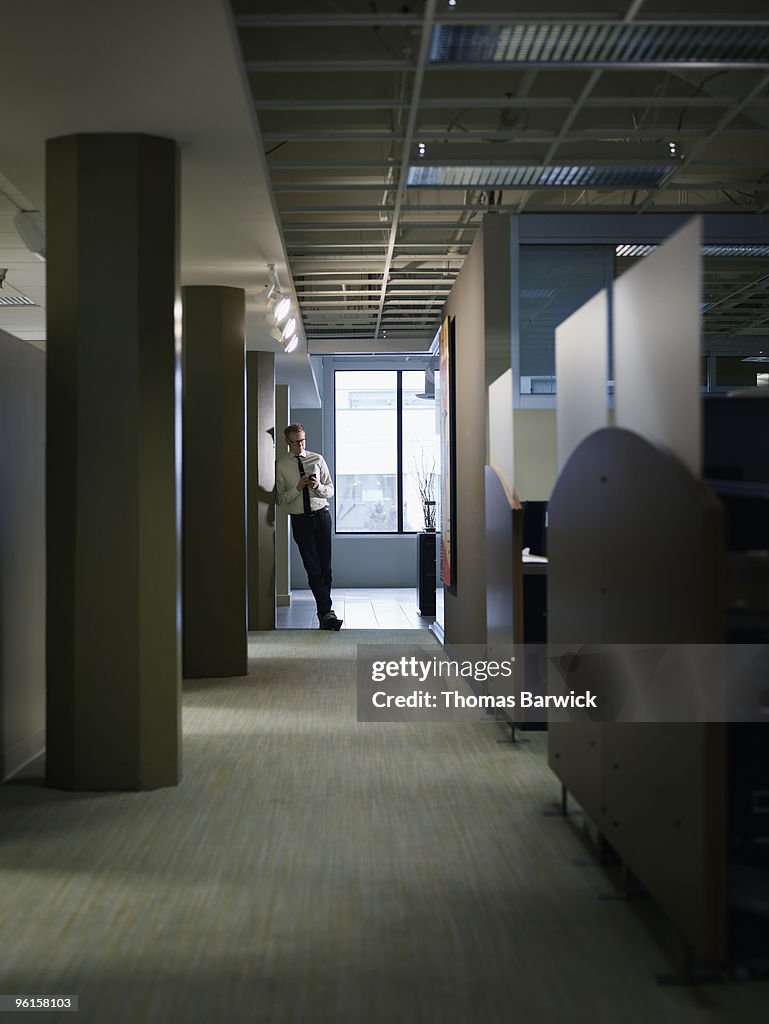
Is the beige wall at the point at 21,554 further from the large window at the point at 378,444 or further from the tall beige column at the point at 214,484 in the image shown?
the large window at the point at 378,444

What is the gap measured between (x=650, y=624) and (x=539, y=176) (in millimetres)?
3633

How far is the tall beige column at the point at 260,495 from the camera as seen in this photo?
9195mm

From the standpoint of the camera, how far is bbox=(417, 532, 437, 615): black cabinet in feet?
34.9

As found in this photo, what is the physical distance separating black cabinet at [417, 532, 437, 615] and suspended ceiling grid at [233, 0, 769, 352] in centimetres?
307

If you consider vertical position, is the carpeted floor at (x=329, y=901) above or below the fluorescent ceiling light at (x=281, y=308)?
below

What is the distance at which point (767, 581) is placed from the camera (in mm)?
2578

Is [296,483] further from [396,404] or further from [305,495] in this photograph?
[396,404]

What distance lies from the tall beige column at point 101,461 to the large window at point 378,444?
35.3 ft

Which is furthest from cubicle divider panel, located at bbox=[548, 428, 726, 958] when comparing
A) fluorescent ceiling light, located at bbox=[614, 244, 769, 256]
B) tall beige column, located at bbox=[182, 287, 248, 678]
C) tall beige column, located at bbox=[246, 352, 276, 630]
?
tall beige column, located at bbox=[246, 352, 276, 630]

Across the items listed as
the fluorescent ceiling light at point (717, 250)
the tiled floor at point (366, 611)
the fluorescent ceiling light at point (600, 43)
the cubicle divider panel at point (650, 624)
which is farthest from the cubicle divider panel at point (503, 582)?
the tiled floor at point (366, 611)

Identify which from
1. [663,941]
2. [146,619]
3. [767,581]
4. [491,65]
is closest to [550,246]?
[491,65]

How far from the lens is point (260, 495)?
30.2 feet

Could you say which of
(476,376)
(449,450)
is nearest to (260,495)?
(449,450)

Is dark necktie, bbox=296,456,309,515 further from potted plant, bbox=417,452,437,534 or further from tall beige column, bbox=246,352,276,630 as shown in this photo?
potted plant, bbox=417,452,437,534
